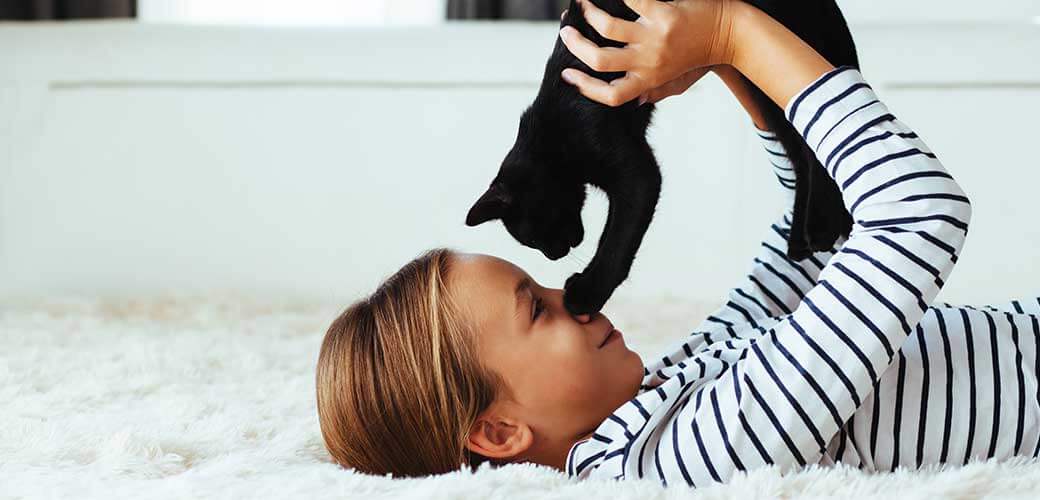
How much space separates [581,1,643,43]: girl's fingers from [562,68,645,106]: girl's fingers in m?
0.04

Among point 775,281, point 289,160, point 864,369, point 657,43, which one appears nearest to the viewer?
point 864,369

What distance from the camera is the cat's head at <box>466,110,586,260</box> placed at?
3.87ft

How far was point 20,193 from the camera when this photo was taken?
7.59 ft

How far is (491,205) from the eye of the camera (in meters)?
1.20

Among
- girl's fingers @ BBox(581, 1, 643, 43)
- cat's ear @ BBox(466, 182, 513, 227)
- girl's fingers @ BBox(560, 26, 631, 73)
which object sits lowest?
cat's ear @ BBox(466, 182, 513, 227)

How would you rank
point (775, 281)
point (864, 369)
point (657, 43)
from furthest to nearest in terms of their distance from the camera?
point (775, 281)
point (657, 43)
point (864, 369)

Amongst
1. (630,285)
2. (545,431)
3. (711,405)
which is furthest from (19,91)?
(711,405)

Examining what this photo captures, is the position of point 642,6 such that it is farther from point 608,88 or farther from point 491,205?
point 491,205

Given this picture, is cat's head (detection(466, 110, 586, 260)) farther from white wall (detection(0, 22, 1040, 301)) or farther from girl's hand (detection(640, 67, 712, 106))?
white wall (detection(0, 22, 1040, 301))

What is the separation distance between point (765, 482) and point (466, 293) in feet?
1.10

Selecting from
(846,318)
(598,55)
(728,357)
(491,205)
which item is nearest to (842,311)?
(846,318)

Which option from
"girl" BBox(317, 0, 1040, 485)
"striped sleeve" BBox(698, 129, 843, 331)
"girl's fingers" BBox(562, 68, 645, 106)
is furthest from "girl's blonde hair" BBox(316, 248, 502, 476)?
"striped sleeve" BBox(698, 129, 843, 331)

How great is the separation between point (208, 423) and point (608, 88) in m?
0.52

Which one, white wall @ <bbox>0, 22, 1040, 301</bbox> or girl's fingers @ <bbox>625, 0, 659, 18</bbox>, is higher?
girl's fingers @ <bbox>625, 0, 659, 18</bbox>
